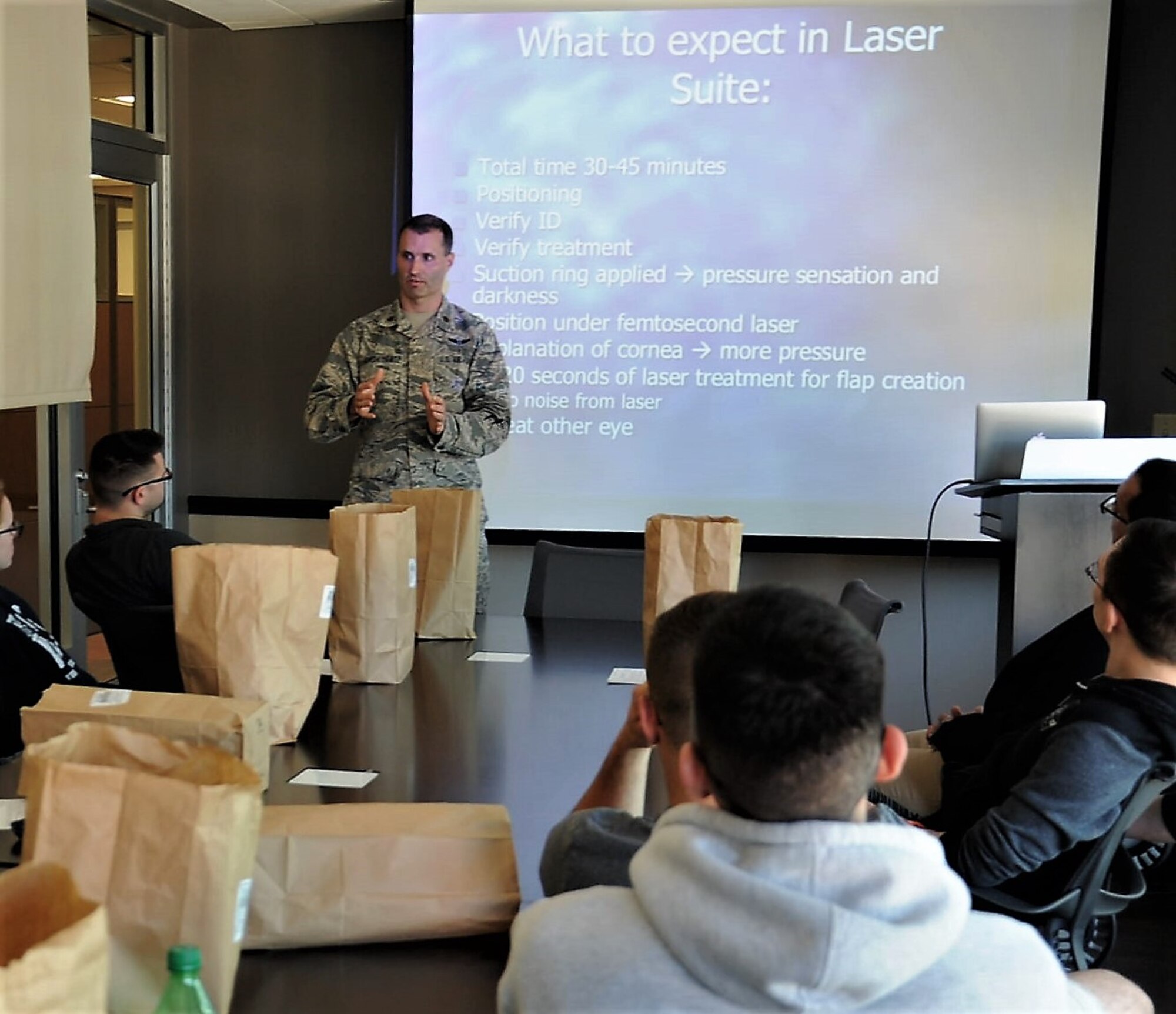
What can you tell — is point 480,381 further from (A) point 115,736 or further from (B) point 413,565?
(A) point 115,736

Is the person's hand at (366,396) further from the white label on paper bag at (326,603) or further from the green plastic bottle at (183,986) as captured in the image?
the green plastic bottle at (183,986)

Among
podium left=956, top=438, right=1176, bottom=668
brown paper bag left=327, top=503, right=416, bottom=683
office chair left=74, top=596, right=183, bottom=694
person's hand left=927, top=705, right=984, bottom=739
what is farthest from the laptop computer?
office chair left=74, top=596, right=183, bottom=694

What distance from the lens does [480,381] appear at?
367cm

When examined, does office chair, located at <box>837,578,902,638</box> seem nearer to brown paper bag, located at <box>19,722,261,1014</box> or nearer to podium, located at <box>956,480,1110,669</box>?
podium, located at <box>956,480,1110,669</box>

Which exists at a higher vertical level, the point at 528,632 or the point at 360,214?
the point at 360,214

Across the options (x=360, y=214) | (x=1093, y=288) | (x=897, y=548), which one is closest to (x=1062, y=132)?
(x=1093, y=288)

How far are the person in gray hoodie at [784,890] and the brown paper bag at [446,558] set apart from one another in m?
1.77

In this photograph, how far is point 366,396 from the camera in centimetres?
346

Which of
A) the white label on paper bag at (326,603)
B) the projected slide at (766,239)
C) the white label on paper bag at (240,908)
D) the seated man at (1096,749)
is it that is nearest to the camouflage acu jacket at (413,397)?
the projected slide at (766,239)

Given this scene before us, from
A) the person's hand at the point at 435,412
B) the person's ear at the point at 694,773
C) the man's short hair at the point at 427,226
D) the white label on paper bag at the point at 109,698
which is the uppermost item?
the man's short hair at the point at 427,226

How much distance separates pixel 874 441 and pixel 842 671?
3808 millimetres

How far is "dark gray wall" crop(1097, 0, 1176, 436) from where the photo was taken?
4.38 m

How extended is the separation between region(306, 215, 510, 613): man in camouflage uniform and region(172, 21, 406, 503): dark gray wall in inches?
47.8

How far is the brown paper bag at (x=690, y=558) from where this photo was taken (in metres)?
2.37
